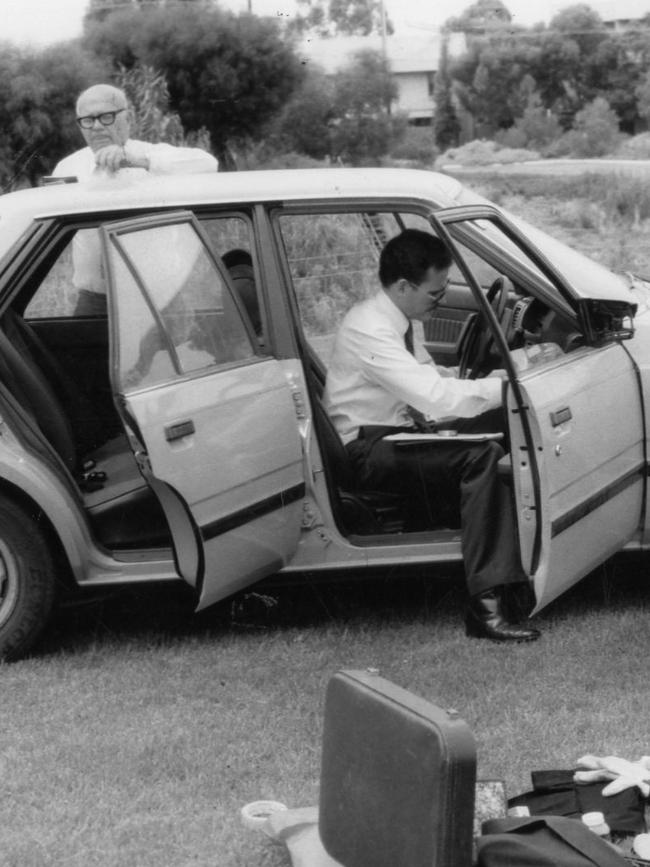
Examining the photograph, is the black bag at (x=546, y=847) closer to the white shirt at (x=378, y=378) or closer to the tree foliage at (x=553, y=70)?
the white shirt at (x=378, y=378)

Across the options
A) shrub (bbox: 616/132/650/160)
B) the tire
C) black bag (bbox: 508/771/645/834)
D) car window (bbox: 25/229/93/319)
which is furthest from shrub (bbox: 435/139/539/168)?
black bag (bbox: 508/771/645/834)

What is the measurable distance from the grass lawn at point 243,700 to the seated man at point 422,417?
276 mm

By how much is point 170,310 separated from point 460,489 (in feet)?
3.92

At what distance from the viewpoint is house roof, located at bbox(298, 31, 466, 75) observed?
121ft

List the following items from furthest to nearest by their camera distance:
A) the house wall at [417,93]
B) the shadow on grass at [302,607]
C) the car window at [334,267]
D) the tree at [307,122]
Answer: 1. the house wall at [417,93]
2. the tree at [307,122]
3. the car window at [334,267]
4. the shadow on grass at [302,607]

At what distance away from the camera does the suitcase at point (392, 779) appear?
2904 mm

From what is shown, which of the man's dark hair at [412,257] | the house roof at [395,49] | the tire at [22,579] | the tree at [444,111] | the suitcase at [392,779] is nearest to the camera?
the suitcase at [392,779]

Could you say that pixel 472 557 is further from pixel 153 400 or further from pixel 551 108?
pixel 551 108

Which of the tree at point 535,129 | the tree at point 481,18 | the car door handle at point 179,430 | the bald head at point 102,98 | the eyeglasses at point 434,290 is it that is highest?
the bald head at point 102,98

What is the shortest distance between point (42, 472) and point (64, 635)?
0.86 m

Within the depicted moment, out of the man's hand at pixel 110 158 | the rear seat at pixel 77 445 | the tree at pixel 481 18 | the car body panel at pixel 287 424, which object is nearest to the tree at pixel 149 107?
the rear seat at pixel 77 445

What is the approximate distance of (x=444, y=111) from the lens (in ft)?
132

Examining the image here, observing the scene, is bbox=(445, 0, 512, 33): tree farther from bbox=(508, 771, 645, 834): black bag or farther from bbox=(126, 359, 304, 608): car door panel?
bbox=(508, 771, 645, 834): black bag

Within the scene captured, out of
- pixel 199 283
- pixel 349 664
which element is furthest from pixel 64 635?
pixel 199 283
